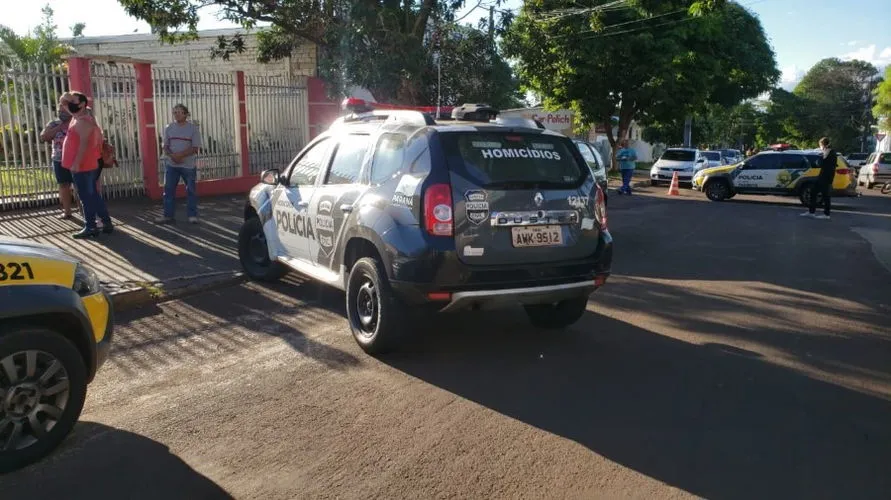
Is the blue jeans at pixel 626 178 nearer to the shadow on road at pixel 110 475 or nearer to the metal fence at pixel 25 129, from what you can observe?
the metal fence at pixel 25 129

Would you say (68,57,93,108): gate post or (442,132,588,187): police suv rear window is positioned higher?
(68,57,93,108): gate post

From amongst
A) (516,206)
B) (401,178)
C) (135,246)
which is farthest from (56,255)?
(135,246)

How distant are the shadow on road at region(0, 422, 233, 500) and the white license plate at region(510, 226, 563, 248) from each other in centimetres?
266

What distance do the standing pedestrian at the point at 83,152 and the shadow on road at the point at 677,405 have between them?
18.7 feet

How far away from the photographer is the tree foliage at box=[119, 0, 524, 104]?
1496 centimetres

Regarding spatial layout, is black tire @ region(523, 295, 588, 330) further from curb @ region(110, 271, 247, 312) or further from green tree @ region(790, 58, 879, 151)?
green tree @ region(790, 58, 879, 151)

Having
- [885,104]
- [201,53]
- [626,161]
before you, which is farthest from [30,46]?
[885,104]

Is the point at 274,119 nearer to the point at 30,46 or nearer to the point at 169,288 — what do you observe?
the point at 169,288

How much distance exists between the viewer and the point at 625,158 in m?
21.7

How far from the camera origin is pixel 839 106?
7988cm

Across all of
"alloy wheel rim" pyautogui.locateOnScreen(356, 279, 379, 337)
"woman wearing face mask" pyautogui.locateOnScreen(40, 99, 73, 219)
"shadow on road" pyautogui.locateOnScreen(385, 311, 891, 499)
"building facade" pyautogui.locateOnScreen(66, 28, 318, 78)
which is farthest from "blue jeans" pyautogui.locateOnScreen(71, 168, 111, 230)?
"building facade" pyautogui.locateOnScreen(66, 28, 318, 78)

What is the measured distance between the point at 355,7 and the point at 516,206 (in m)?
10.9

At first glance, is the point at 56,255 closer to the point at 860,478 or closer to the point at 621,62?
the point at 860,478

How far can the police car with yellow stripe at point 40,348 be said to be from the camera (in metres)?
3.51
